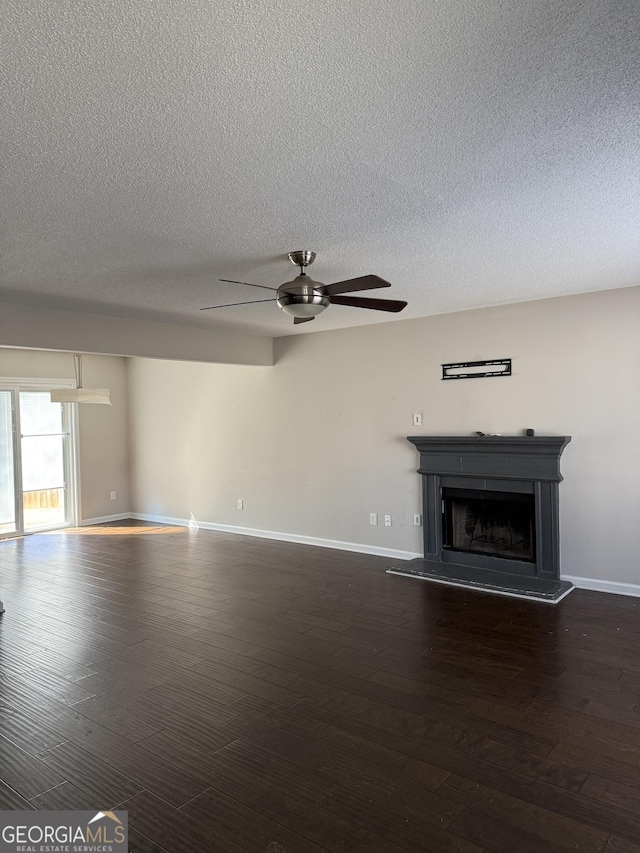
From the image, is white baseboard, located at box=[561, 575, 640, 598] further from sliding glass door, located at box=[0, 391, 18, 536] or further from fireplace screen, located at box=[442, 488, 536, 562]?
sliding glass door, located at box=[0, 391, 18, 536]

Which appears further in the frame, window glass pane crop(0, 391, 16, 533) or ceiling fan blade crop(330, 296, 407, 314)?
window glass pane crop(0, 391, 16, 533)

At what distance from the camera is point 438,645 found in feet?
12.1

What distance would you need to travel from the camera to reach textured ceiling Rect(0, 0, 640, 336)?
56.7 inches

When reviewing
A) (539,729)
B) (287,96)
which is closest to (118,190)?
(287,96)

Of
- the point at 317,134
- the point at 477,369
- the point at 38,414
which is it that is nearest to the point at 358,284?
the point at 317,134

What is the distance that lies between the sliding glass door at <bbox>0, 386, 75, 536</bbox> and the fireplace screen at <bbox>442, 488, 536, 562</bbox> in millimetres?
5501

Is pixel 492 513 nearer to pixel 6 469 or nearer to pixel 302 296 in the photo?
pixel 302 296

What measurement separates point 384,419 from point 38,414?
485 centimetres

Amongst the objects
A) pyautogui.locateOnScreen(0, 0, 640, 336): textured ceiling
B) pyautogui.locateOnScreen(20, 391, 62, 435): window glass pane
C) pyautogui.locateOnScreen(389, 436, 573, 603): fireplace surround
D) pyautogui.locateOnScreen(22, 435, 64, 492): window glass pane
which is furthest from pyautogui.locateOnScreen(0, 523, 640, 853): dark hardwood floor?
pyautogui.locateOnScreen(20, 391, 62, 435): window glass pane

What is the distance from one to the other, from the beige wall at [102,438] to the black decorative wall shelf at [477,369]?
5327 millimetres

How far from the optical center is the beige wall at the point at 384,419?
15.3ft

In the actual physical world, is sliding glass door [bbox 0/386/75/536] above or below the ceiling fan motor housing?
below

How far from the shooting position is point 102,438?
852 cm

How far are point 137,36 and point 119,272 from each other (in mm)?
2402
